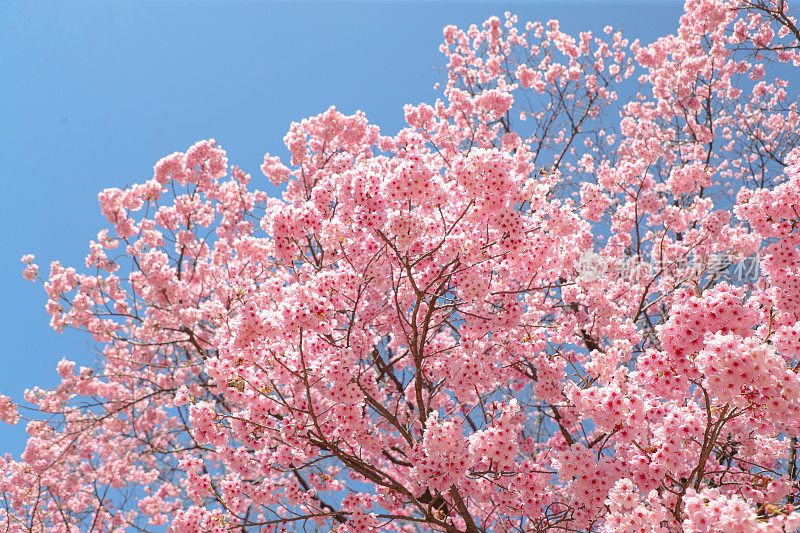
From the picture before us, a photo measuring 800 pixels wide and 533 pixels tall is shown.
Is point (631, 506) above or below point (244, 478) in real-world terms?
below

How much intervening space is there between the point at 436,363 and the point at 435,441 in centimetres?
225

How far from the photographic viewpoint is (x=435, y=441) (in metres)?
4.27

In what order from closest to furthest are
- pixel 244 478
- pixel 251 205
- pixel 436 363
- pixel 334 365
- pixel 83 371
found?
pixel 334 365
pixel 244 478
pixel 436 363
pixel 83 371
pixel 251 205

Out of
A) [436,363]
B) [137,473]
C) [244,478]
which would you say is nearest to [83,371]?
[137,473]

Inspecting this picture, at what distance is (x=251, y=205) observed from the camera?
11.2 meters

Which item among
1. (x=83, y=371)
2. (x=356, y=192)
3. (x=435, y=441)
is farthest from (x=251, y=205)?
(x=435, y=441)

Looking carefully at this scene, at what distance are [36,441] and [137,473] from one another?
259cm

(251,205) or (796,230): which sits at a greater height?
(251,205)

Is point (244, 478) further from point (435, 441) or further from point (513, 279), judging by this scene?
point (513, 279)

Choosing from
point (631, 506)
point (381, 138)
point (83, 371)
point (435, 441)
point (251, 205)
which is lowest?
point (631, 506)

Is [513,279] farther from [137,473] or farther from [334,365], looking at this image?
[137,473]

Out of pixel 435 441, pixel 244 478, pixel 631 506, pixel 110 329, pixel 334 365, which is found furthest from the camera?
pixel 110 329

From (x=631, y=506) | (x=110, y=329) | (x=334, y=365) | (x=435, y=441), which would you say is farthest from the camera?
Answer: (x=110, y=329)

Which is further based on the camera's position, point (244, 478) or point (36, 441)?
point (36, 441)
